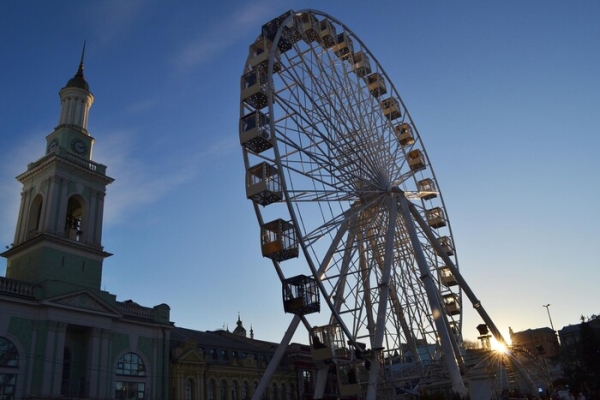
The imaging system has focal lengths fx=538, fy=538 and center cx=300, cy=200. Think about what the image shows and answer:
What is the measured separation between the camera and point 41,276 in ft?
117

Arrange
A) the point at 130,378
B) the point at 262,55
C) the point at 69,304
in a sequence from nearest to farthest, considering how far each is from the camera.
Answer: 1. the point at 262,55
2. the point at 69,304
3. the point at 130,378

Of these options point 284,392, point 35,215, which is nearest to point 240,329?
point 284,392

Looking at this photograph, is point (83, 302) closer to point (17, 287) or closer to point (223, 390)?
point (17, 287)

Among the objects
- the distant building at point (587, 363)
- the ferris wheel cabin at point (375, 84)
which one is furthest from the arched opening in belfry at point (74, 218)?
the distant building at point (587, 363)

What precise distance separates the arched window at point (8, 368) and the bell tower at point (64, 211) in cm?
385

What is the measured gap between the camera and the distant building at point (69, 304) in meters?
32.9

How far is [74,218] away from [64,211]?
10.5 ft

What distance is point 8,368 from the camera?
3147cm

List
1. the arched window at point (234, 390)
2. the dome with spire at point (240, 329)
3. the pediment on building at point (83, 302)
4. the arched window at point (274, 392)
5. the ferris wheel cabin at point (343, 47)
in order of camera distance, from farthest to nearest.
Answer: the dome with spire at point (240, 329) < the arched window at point (274, 392) < the arched window at point (234, 390) < the ferris wheel cabin at point (343, 47) < the pediment on building at point (83, 302)

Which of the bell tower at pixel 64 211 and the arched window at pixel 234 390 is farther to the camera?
the arched window at pixel 234 390

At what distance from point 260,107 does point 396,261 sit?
1333 centimetres

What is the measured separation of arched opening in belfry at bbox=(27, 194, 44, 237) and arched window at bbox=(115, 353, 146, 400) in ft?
37.0

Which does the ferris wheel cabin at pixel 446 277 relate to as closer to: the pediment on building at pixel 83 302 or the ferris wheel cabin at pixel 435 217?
the ferris wheel cabin at pixel 435 217

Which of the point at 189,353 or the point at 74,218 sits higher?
the point at 74,218
